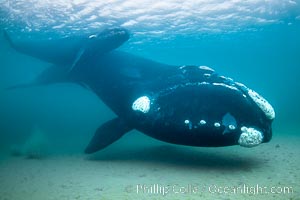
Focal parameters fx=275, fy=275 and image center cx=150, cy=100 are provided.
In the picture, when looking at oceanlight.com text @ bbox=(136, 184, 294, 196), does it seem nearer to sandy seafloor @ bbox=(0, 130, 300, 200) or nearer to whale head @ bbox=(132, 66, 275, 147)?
sandy seafloor @ bbox=(0, 130, 300, 200)

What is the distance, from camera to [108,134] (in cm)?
1191

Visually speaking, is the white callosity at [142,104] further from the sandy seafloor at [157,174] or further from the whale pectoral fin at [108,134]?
the sandy seafloor at [157,174]

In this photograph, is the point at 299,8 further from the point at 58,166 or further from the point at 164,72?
the point at 58,166

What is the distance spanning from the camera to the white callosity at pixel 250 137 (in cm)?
883

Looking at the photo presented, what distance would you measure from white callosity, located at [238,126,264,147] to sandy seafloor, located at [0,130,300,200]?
112 cm

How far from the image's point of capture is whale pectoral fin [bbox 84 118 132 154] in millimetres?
11609

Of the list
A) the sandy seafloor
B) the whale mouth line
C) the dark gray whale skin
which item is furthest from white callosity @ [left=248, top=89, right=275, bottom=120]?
the sandy seafloor

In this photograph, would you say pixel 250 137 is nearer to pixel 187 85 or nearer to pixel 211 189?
pixel 211 189

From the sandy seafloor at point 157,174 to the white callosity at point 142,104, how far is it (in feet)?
7.66

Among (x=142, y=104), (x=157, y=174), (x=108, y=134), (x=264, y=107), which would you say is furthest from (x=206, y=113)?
(x=108, y=134)

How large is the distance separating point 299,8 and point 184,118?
78.3 feet

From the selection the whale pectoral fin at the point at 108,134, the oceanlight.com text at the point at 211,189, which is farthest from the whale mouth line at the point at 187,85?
the oceanlight.com text at the point at 211,189

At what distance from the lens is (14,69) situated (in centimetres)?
5803

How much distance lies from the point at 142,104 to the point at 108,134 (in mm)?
2517
